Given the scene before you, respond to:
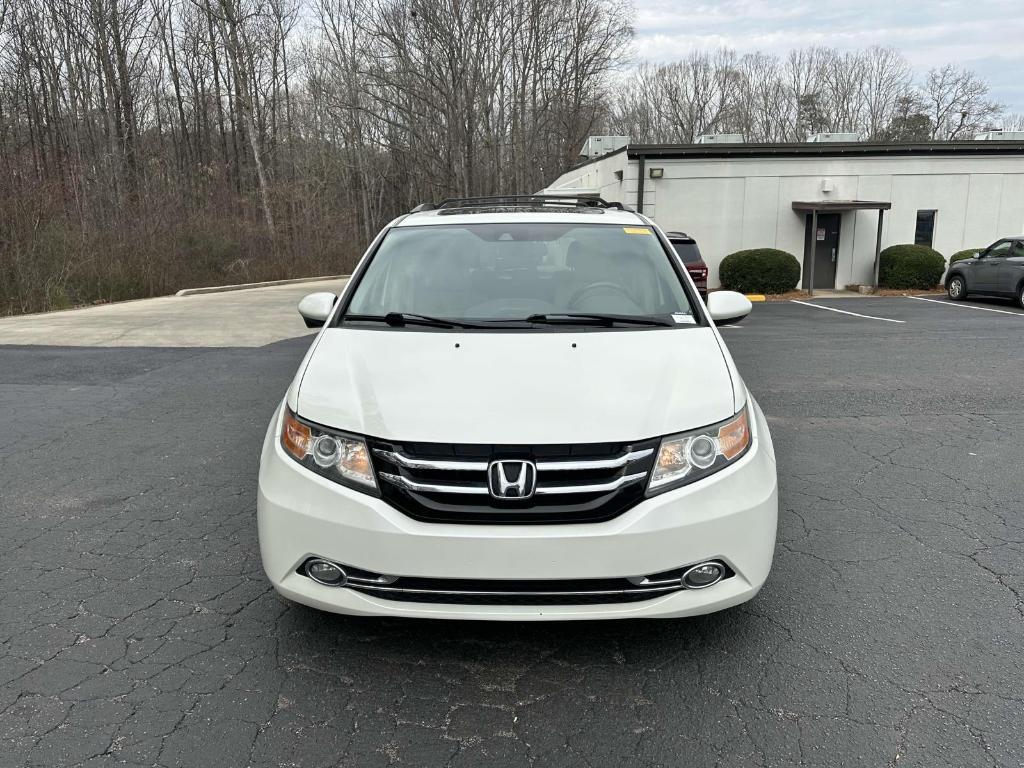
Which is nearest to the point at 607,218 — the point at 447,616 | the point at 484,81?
the point at 447,616

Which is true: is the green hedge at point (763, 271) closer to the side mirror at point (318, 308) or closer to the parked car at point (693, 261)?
the parked car at point (693, 261)

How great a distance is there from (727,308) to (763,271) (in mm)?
17880

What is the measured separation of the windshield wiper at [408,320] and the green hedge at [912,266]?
70.6ft

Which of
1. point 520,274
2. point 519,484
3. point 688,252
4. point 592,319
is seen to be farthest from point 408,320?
point 688,252

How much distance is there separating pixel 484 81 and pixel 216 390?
2950cm

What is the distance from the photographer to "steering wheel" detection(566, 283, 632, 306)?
12.3 feet

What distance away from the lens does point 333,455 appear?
8.79 ft

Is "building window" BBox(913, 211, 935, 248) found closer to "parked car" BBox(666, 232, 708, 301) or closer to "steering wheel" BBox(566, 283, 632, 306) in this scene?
"parked car" BBox(666, 232, 708, 301)

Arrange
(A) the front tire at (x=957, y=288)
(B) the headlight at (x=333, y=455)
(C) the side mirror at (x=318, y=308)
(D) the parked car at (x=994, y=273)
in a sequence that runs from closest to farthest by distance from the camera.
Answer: (B) the headlight at (x=333, y=455) → (C) the side mirror at (x=318, y=308) → (D) the parked car at (x=994, y=273) → (A) the front tire at (x=957, y=288)

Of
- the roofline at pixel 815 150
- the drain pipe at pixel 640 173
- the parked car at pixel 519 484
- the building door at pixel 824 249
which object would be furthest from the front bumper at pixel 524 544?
the building door at pixel 824 249

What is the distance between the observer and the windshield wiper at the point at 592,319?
347 cm

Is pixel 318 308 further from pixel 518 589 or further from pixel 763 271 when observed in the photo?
pixel 763 271

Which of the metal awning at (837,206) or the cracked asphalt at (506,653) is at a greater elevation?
the metal awning at (837,206)

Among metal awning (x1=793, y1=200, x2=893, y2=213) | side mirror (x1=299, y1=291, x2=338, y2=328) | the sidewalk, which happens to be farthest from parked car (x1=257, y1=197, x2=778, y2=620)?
metal awning (x1=793, y1=200, x2=893, y2=213)
